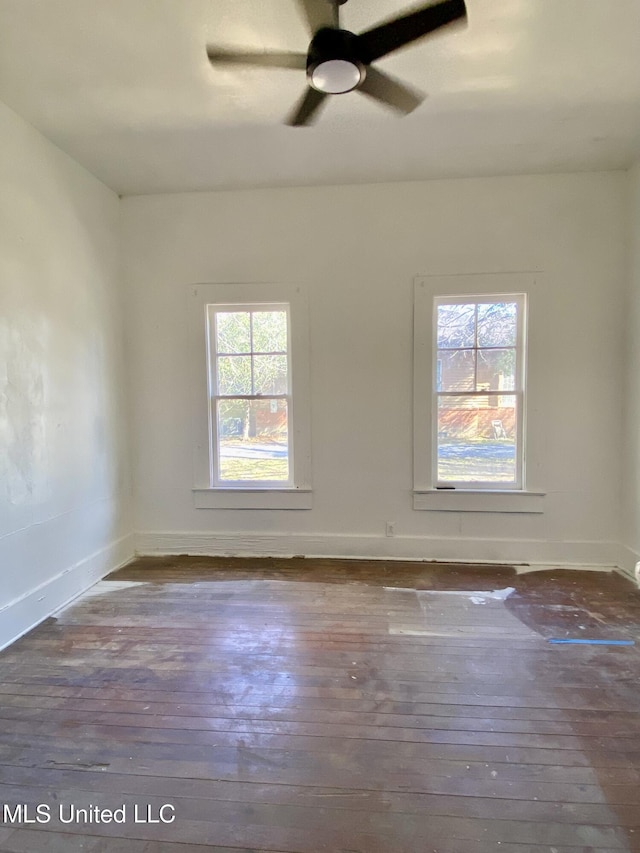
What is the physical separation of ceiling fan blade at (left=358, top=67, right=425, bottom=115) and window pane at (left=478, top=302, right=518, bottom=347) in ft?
5.09

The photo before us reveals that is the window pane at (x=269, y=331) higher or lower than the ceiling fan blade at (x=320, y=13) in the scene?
lower

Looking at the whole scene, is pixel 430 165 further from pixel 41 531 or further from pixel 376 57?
pixel 41 531

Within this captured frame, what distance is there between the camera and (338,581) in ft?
10.1

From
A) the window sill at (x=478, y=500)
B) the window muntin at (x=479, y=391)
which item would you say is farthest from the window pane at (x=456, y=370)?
the window sill at (x=478, y=500)

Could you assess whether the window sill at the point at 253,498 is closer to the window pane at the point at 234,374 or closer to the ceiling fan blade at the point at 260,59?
the window pane at the point at 234,374

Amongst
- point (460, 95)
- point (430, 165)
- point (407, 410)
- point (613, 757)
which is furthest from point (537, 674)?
point (430, 165)

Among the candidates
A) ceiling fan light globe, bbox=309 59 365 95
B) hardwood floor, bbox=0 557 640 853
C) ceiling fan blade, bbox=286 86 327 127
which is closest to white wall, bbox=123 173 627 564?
hardwood floor, bbox=0 557 640 853

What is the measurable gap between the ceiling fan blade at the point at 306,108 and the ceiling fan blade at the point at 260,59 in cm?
12

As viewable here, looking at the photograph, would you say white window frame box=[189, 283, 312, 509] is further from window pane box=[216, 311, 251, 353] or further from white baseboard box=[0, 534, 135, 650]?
white baseboard box=[0, 534, 135, 650]

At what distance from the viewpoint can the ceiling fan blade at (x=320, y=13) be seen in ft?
5.51

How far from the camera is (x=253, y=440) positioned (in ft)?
11.8

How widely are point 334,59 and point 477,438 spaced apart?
2.60 metres

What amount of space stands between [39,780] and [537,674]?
2.06m

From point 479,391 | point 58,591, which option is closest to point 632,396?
point 479,391
